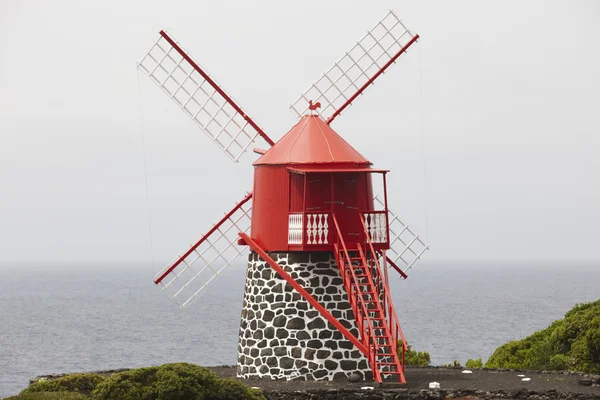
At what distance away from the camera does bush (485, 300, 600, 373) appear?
31.6m

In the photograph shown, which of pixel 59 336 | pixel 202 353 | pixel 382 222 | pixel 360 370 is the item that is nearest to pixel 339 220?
pixel 382 222

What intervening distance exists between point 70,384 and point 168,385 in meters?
2.99

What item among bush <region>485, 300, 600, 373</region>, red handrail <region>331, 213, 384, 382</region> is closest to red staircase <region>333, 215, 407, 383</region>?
red handrail <region>331, 213, 384, 382</region>

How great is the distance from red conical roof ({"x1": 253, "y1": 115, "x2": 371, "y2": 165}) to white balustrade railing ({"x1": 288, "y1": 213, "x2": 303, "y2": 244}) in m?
Answer: 1.37

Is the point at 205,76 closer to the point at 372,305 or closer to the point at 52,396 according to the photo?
the point at 372,305

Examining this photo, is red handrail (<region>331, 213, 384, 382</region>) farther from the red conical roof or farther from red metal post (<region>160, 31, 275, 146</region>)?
red metal post (<region>160, 31, 275, 146</region>)

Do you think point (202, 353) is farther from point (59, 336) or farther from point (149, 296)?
point (149, 296)

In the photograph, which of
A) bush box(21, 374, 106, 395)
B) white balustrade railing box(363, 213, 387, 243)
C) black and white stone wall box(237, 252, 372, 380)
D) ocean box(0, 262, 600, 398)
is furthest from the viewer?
ocean box(0, 262, 600, 398)

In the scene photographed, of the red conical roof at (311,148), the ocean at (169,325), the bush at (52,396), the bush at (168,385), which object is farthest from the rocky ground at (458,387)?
the ocean at (169,325)

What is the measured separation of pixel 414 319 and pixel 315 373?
6801 cm

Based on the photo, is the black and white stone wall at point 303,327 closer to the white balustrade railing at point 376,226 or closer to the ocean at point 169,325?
the white balustrade railing at point 376,226

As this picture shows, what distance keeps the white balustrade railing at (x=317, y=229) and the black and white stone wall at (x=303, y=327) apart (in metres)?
0.38

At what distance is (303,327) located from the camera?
27562mm

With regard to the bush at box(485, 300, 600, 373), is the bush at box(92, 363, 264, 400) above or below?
below
